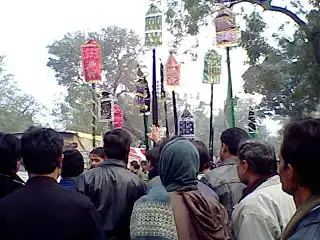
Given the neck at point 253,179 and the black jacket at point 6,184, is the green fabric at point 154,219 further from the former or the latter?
the black jacket at point 6,184

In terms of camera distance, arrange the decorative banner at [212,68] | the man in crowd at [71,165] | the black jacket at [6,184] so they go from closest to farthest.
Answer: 1. the black jacket at [6,184]
2. the man in crowd at [71,165]
3. the decorative banner at [212,68]

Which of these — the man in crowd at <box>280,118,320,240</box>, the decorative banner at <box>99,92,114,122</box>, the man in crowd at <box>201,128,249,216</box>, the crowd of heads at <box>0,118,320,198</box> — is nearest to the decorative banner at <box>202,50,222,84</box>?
the decorative banner at <box>99,92,114,122</box>

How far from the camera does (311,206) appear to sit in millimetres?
1907

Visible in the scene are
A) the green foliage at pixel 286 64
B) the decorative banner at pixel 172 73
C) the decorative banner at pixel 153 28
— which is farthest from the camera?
the green foliage at pixel 286 64

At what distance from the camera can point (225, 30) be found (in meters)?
12.6

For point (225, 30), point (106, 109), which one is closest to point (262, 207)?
point (225, 30)

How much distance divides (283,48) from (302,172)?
Answer: 57.2 feet

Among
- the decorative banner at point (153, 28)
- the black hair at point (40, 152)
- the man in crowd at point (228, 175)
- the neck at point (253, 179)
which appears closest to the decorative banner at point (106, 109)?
the decorative banner at point (153, 28)

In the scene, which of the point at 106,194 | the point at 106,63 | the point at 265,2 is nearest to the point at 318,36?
the point at 265,2

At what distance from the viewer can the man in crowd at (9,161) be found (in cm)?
344

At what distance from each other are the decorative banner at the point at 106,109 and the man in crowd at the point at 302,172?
35.7 feet

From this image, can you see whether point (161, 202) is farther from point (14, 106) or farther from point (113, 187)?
point (14, 106)

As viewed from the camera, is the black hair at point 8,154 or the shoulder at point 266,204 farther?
the black hair at point 8,154

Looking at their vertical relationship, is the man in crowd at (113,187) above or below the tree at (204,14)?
below
